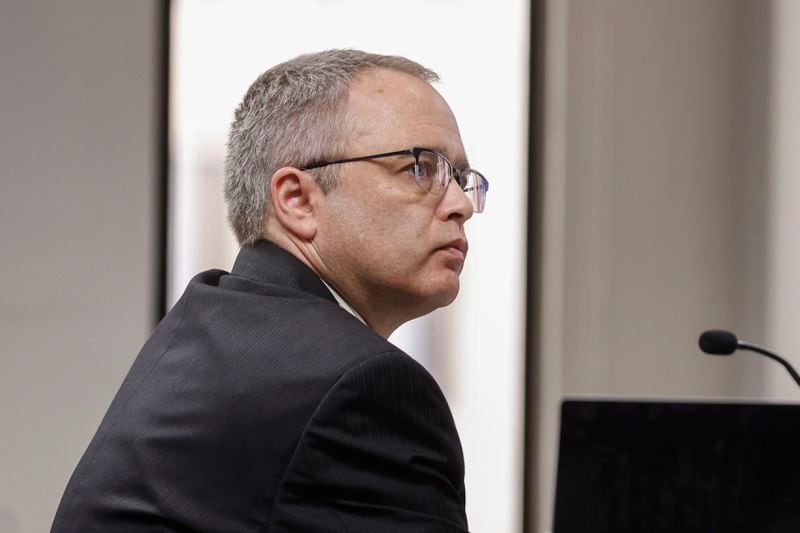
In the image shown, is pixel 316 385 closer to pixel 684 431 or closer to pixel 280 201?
pixel 280 201

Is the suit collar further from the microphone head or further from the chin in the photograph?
the microphone head

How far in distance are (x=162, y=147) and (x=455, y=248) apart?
6.25 feet

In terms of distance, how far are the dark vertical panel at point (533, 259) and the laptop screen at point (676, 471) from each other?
1460mm

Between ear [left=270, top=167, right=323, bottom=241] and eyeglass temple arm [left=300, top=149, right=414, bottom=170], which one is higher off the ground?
eyeglass temple arm [left=300, top=149, right=414, bottom=170]

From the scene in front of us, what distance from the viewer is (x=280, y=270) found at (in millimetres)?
1056

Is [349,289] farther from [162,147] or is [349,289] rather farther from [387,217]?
[162,147]

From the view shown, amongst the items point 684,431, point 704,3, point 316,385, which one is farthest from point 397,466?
point 704,3

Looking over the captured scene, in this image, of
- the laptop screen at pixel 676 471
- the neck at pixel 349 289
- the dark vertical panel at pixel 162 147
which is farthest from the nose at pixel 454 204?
the dark vertical panel at pixel 162 147

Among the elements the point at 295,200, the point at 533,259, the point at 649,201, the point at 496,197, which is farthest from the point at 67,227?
the point at 295,200

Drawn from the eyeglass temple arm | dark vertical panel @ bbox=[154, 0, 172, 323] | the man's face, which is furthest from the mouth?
dark vertical panel @ bbox=[154, 0, 172, 323]

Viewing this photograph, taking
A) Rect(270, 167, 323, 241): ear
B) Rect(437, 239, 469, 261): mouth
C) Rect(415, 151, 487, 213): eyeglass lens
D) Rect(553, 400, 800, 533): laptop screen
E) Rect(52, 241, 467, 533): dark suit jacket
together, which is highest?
Rect(415, 151, 487, 213): eyeglass lens

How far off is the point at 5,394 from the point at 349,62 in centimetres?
197

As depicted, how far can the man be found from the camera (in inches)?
34.2

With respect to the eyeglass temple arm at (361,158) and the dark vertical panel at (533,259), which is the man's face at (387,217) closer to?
the eyeglass temple arm at (361,158)
